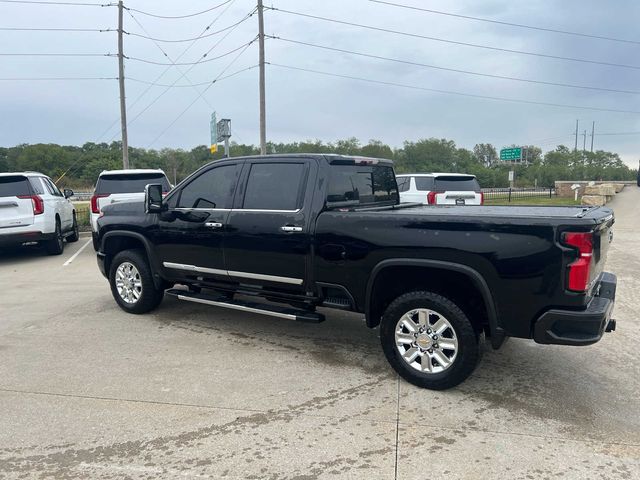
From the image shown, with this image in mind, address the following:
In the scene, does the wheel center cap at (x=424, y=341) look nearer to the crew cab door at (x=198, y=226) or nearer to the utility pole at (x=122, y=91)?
the crew cab door at (x=198, y=226)

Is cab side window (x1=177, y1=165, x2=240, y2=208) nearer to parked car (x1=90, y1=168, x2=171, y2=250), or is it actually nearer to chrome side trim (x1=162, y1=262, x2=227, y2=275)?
chrome side trim (x1=162, y1=262, x2=227, y2=275)

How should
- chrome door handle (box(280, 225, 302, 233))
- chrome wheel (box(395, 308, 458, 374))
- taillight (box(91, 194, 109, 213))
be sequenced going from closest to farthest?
chrome wheel (box(395, 308, 458, 374)) → chrome door handle (box(280, 225, 302, 233)) → taillight (box(91, 194, 109, 213))

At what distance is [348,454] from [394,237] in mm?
1678

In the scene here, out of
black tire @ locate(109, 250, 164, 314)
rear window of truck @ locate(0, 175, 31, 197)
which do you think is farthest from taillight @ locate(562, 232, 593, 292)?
rear window of truck @ locate(0, 175, 31, 197)

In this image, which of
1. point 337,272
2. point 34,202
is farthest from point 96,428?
point 34,202

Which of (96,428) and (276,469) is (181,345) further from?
(276,469)

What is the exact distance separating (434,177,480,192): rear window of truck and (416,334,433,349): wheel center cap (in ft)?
28.7

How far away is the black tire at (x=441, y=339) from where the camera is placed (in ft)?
12.6

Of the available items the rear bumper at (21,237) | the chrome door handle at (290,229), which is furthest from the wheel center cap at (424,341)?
the rear bumper at (21,237)

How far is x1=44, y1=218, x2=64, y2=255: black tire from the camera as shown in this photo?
11.0 m

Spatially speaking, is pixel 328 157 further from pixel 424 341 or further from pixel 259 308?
pixel 424 341

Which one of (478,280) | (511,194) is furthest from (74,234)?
(511,194)

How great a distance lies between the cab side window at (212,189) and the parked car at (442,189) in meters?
7.40

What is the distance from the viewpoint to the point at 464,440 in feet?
10.9
